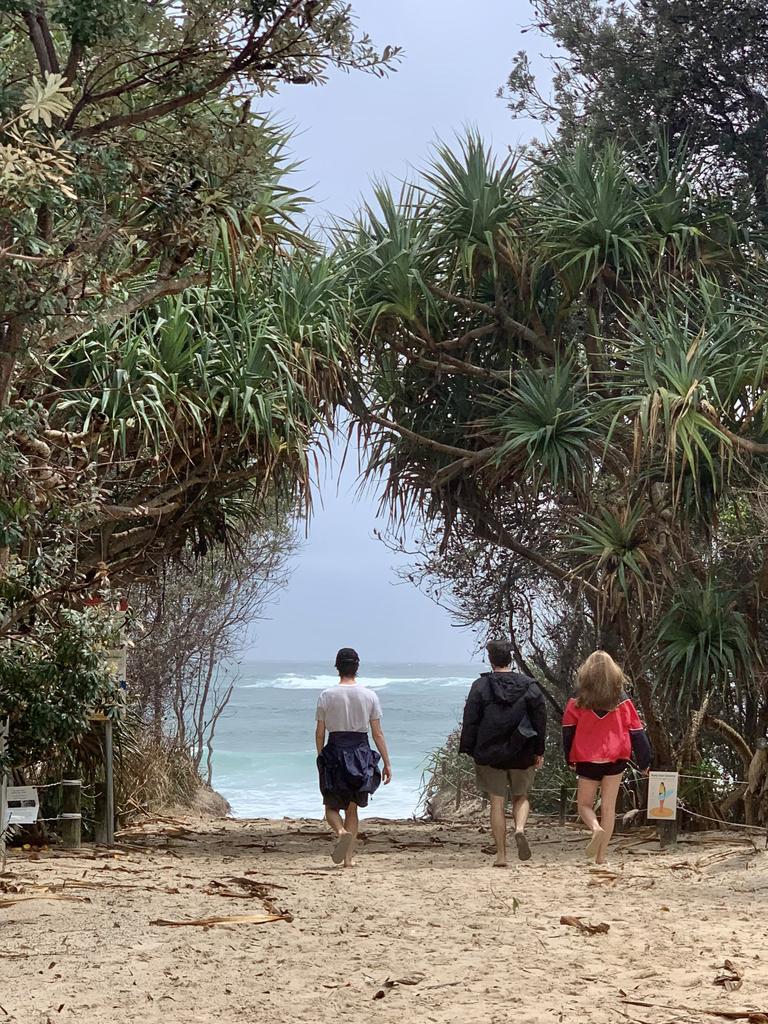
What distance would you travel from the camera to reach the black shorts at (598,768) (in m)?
7.99

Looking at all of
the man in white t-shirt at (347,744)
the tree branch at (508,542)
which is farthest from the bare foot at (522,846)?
the tree branch at (508,542)

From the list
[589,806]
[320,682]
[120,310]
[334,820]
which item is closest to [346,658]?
[334,820]

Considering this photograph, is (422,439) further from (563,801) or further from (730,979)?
(730,979)

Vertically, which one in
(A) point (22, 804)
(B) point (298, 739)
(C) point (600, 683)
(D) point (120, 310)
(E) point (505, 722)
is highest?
(D) point (120, 310)

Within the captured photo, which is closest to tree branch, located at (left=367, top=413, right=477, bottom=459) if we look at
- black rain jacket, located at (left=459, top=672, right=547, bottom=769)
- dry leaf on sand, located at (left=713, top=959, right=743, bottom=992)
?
black rain jacket, located at (left=459, top=672, right=547, bottom=769)

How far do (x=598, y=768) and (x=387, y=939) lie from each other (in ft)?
8.73

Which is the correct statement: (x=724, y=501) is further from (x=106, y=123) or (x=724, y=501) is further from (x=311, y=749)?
(x=311, y=749)

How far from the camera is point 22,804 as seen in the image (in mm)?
8383

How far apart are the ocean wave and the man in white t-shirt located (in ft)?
206

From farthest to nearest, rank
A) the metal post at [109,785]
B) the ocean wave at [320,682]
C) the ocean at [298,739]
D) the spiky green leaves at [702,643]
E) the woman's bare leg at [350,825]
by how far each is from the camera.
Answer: the ocean wave at [320,682] < the ocean at [298,739] < the metal post at [109,785] < the spiky green leaves at [702,643] < the woman's bare leg at [350,825]

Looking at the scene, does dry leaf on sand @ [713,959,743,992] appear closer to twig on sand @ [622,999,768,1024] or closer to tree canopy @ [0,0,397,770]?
twig on sand @ [622,999,768,1024]

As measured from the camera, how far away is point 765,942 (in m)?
5.65

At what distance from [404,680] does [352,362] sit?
68.4 m

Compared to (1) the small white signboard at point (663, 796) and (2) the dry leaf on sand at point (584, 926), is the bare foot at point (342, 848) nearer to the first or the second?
(1) the small white signboard at point (663, 796)
